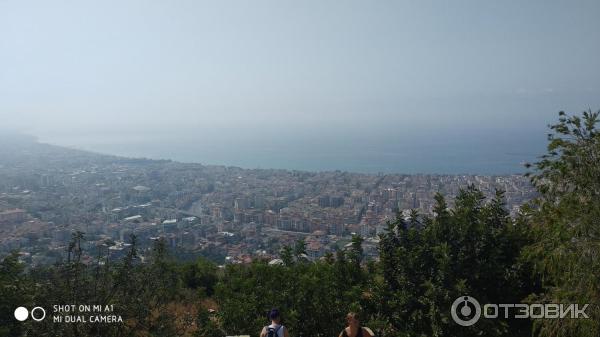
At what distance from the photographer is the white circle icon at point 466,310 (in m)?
5.86

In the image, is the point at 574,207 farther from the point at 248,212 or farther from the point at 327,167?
the point at 327,167

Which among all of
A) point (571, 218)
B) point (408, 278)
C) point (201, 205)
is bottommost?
point (201, 205)

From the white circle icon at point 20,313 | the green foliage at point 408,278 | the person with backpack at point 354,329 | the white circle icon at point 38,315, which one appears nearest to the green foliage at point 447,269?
the green foliage at point 408,278

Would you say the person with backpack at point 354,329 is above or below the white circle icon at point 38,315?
above

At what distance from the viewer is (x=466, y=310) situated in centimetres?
596

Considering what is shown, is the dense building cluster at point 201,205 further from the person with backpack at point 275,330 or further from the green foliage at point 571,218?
the person with backpack at point 275,330

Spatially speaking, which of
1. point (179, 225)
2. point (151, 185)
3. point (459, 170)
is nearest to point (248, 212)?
point (179, 225)

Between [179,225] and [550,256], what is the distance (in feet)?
86.6

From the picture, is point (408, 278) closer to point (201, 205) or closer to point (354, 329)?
point (354, 329)

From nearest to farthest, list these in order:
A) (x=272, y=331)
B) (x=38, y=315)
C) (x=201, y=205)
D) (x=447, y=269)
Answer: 1. (x=272, y=331)
2. (x=38, y=315)
3. (x=447, y=269)
4. (x=201, y=205)

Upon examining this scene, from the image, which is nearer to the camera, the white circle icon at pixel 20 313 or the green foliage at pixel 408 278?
the green foliage at pixel 408 278

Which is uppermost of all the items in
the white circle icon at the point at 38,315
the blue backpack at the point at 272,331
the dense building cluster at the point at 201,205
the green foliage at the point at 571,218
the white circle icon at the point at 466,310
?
the green foliage at the point at 571,218

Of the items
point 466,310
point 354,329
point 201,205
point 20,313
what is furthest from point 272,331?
point 201,205

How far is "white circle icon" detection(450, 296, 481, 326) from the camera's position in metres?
5.86
